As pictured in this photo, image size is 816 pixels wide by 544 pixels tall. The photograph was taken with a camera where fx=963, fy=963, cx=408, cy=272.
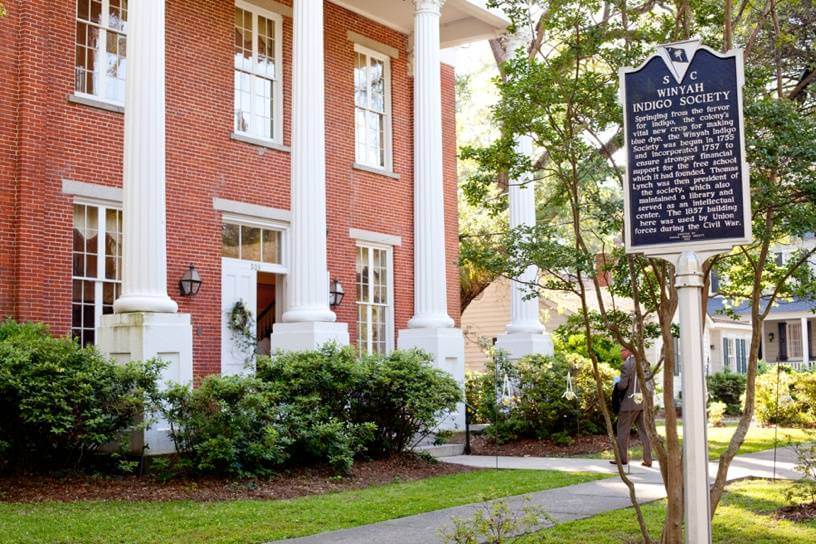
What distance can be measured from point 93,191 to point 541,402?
8.40 m

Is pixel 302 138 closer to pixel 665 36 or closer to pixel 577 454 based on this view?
pixel 577 454

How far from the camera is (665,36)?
25.0ft

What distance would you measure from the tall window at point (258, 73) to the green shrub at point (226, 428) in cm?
679

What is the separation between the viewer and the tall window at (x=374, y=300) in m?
19.2

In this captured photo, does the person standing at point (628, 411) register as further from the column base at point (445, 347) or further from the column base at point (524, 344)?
the column base at point (524, 344)

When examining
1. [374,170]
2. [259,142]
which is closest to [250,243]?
[259,142]

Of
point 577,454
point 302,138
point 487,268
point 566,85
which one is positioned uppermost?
point 302,138

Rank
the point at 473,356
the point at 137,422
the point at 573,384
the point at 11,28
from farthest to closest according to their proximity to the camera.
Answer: the point at 473,356 → the point at 573,384 → the point at 11,28 → the point at 137,422

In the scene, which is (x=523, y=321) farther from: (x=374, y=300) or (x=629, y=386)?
(x=629, y=386)

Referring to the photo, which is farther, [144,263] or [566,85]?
[144,263]

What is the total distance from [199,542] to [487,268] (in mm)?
3219

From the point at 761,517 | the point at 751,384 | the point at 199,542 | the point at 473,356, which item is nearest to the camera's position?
the point at 751,384

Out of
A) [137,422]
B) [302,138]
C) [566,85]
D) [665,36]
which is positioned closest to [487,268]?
[566,85]

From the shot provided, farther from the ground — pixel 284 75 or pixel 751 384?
Answer: pixel 284 75
